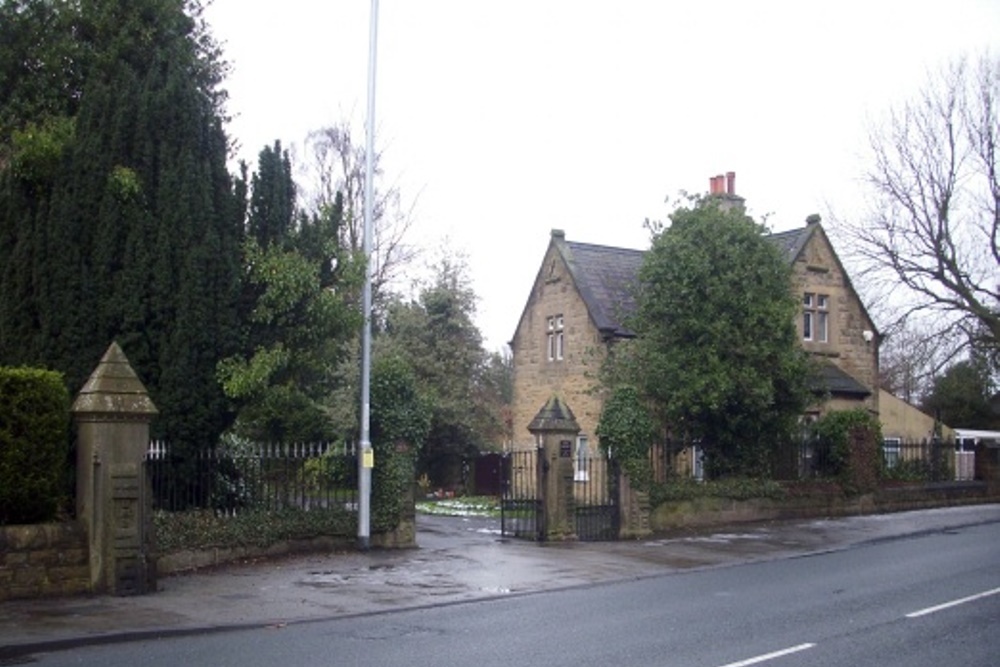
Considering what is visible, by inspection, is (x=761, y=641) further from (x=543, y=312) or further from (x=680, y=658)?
(x=543, y=312)

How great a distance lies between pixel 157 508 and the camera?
16.2m

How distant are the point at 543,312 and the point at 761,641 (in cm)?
2698

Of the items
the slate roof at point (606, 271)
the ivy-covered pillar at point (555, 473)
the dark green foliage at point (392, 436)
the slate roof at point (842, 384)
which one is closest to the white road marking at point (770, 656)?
the dark green foliage at point (392, 436)

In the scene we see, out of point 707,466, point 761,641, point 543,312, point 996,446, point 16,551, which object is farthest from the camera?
point 543,312

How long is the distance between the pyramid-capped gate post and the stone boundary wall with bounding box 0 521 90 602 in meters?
0.15

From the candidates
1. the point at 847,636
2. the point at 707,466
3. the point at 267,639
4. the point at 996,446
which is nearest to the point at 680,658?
the point at 847,636

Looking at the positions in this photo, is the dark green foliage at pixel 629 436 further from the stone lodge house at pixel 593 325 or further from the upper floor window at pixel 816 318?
the upper floor window at pixel 816 318

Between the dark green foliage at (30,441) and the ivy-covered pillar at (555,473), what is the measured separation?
9259 millimetres

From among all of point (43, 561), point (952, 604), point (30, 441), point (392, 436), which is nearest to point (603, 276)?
point (392, 436)

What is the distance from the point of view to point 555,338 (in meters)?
37.0

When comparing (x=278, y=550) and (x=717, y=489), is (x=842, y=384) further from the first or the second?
(x=278, y=550)

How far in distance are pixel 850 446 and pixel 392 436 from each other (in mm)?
13322

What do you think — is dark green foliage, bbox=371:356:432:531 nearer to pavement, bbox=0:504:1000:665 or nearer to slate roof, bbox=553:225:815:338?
pavement, bbox=0:504:1000:665

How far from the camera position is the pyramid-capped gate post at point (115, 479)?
44.8ft
